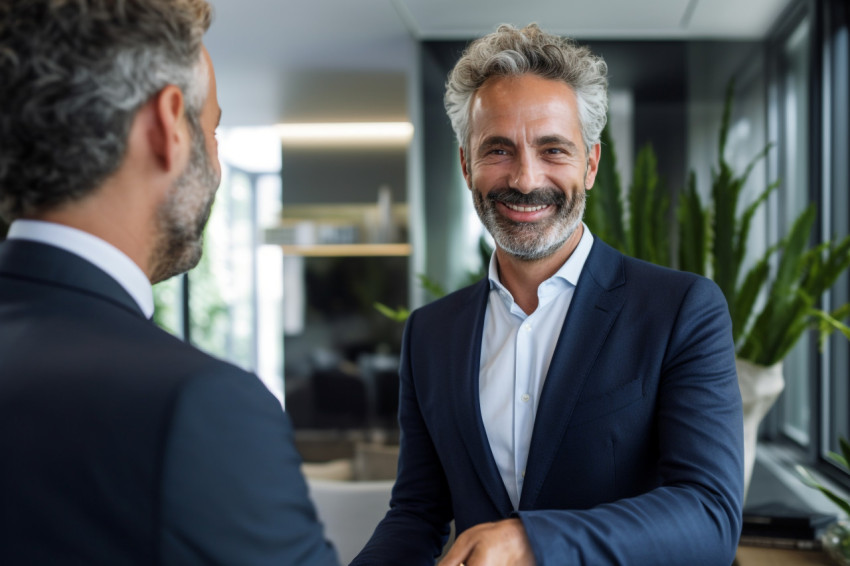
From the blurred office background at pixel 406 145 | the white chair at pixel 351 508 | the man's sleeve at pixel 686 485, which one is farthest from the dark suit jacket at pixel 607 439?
the white chair at pixel 351 508

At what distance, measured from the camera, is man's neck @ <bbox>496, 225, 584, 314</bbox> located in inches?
56.5

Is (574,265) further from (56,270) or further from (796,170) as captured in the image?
(796,170)

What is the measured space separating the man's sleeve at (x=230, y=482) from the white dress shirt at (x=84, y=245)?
15 centimetres

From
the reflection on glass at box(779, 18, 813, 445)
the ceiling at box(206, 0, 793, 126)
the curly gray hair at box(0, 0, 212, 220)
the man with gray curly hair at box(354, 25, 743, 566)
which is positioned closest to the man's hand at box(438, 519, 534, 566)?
the man with gray curly hair at box(354, 25, 743, 566)

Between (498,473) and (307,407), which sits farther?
(307,407)

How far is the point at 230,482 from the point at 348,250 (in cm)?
543

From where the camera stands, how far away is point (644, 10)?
4.02 meters

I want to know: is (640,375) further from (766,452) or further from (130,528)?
(766,452)

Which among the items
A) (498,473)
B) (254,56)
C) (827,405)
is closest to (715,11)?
(827,405)

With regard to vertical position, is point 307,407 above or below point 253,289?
below

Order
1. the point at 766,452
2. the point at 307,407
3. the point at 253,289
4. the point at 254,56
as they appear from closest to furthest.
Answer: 1. the point at 766,452
2. the point at 254,56
3. the point at 307,407
4. the point at 253,289

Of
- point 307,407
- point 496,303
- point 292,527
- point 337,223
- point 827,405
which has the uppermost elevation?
point 337,223

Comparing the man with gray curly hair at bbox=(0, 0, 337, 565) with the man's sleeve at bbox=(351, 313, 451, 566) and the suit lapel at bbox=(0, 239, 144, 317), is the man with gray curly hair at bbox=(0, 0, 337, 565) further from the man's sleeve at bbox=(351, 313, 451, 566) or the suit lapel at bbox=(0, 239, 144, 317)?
the man's sleeve at bbox=(351, 313, 451, 566)

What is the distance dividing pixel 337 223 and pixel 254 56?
5.25ft
